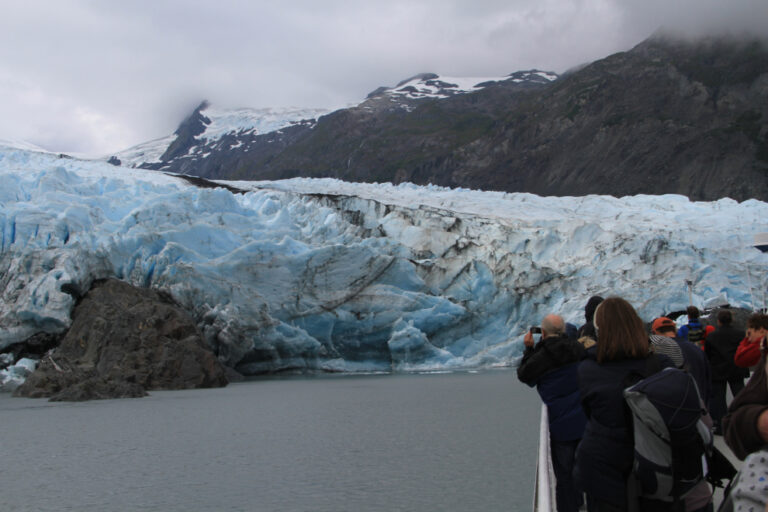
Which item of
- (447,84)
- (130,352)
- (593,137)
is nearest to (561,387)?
(130,352)

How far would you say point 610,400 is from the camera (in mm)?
2068

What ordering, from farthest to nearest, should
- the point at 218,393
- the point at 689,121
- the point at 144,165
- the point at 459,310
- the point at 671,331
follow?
1. the point at 144,165
2. the point at 689,121
3. the point at 459,310
4. the point at 218,393
5. the point at 671,331

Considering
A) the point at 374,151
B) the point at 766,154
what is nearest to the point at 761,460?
the point at 766,154

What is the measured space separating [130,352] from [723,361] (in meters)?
12.6

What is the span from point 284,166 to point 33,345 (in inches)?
2521

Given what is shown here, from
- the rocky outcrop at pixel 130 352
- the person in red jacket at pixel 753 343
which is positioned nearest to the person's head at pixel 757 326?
the person in red jacket at pixel 753 343

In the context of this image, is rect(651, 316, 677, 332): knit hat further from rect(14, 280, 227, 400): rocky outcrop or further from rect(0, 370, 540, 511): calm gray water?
rect(14, 280, 227, 400): rocky outcrop

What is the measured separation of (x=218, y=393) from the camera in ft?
43.2

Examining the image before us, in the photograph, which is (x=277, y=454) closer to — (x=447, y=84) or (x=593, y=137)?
(x=593, y=137)

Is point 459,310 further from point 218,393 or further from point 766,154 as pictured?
point 766,154

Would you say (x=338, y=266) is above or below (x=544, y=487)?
above

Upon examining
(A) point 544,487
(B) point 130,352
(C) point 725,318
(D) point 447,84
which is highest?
(D) point 447,84

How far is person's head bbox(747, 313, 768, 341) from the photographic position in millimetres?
3348

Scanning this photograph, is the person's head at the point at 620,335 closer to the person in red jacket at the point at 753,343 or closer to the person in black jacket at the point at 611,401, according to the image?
the person in black jacket at the point at 611,401
